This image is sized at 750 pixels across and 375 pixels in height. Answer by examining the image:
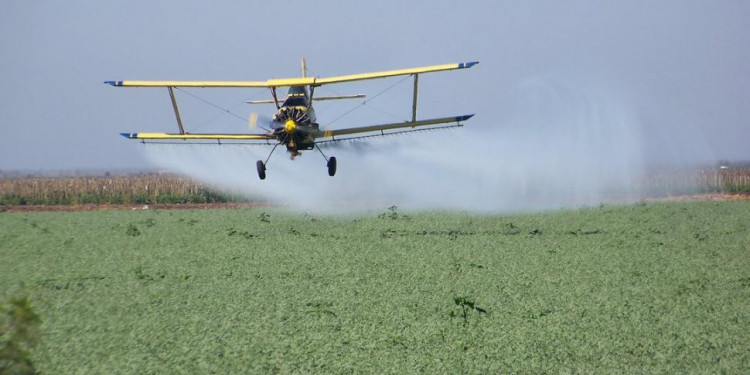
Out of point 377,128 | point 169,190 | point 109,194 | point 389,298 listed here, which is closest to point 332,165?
point 377,128

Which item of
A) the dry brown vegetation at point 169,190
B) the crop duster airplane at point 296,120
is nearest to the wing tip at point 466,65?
the crop duster airplane at point 296,120

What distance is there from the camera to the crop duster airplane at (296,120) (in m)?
32.8

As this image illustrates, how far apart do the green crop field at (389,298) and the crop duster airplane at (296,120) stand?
3.71m

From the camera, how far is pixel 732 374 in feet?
46.8

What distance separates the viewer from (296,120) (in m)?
32.8

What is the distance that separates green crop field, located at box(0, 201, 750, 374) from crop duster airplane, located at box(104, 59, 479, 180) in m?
3.71

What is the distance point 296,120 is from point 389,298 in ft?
45.2

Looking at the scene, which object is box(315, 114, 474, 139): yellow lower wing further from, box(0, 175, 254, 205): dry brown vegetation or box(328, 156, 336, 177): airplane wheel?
box(0, 175, 254, 205): dry brown vegetation

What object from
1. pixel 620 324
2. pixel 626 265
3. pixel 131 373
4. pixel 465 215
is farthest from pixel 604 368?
pixel 465 215

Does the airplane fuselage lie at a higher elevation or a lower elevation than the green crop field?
higher

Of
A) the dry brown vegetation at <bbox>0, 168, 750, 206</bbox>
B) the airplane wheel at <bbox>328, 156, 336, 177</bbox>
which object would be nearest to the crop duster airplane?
A: the airplane wheel at <bbox>328, 156, 336, 177</bbox>

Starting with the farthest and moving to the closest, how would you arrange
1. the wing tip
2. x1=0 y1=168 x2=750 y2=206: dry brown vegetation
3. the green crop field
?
x1=0 y1=168 x2=750 y2=206: dry brown vegetation < the wing tip < the green crop field

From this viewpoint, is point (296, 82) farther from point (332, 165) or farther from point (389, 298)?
point (389, 298)

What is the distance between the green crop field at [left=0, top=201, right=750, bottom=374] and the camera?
15250 mm
